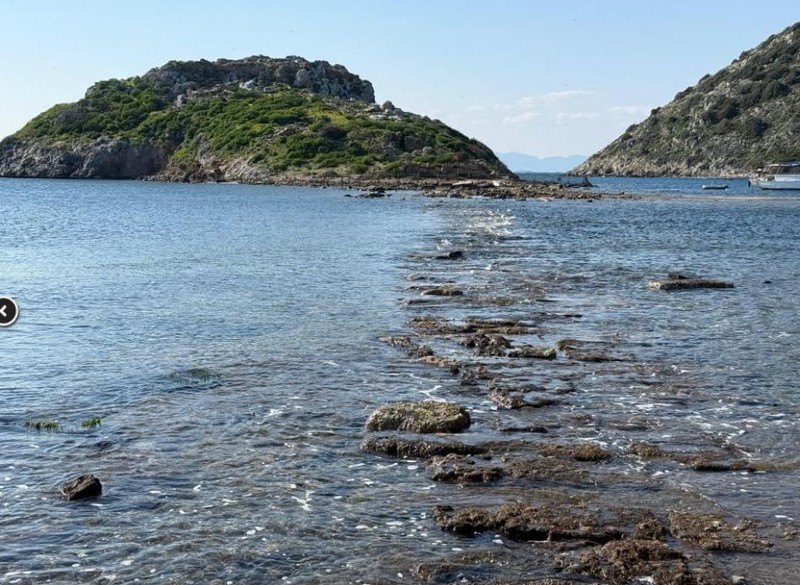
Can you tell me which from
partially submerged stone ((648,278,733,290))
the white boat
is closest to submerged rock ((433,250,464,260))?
partially submerged stone ((648,278,733,290))

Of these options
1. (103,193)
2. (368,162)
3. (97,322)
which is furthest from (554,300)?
(368,162)

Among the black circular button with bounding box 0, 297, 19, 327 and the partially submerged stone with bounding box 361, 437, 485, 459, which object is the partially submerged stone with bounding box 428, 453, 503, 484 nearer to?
the partially submerged stone with bounding box 361, 437, 485, 459

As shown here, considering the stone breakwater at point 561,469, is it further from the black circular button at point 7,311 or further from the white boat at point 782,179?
the white boat at point 782,179

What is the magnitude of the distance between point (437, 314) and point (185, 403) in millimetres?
14019

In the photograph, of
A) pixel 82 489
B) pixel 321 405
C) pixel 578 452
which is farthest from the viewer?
pixel 321 405

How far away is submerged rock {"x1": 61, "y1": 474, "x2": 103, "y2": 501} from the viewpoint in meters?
14.5

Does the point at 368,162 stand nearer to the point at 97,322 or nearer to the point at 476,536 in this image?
the point at 97,322

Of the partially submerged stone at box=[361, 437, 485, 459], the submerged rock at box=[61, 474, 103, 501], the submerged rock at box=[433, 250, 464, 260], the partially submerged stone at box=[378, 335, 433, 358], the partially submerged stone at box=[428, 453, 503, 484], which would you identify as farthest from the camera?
the submerged rock at box=[433, 250, 464, 260]

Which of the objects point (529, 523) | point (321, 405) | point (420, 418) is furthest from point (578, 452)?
point (321, 405)

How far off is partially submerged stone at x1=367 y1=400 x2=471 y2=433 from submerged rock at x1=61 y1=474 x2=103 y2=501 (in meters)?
5.88

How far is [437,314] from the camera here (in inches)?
1297

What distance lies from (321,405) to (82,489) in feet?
22.9

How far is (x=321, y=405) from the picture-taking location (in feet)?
→ 67.5

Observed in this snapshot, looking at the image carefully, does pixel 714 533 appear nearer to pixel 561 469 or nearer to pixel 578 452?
pixel 561 469
